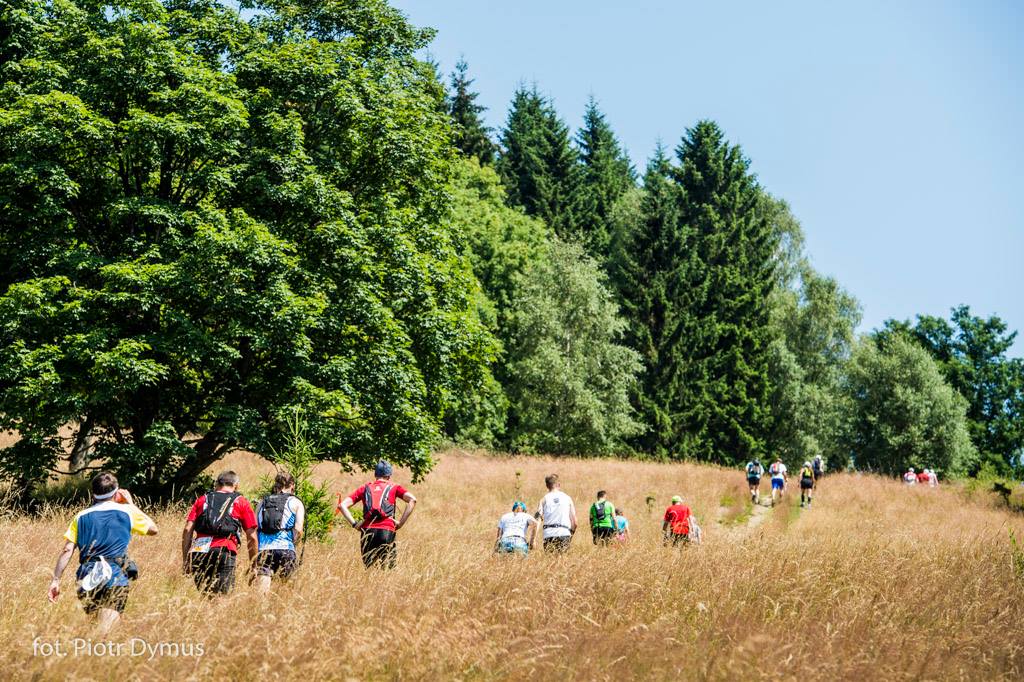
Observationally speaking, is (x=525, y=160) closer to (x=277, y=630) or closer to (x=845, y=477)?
(x=845, y=477)

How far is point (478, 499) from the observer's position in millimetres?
23266

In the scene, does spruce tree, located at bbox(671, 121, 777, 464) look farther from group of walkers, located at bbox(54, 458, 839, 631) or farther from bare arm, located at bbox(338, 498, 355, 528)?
bare arm, located at bbox(338, 498, 355, 528)

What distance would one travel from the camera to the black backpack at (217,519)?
807cm

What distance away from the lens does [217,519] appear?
8.08m

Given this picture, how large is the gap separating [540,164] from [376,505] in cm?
4933

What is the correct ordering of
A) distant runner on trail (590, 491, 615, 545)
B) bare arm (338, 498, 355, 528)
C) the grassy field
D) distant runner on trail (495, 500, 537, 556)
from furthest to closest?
distant runner on trail (590, 491, 615, 545)
distant runner on trail (495, 500, 537, 556)
bare arm (338, 498, 355, 528)
the grassy field

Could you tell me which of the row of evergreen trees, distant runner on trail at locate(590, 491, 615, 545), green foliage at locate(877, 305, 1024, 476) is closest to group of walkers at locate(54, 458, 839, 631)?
distant runner on trail at locate(590, 491, 615, 545)

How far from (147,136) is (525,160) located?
146ft

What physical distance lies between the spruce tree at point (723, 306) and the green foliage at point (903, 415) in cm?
941

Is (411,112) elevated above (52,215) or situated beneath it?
elevated above

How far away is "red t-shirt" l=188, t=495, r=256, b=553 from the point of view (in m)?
8.09

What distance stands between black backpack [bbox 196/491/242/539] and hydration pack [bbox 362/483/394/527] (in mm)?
1984

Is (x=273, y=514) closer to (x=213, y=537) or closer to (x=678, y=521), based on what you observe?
(x=213, y=537)

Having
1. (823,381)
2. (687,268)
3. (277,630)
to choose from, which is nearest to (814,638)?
(277,630)
